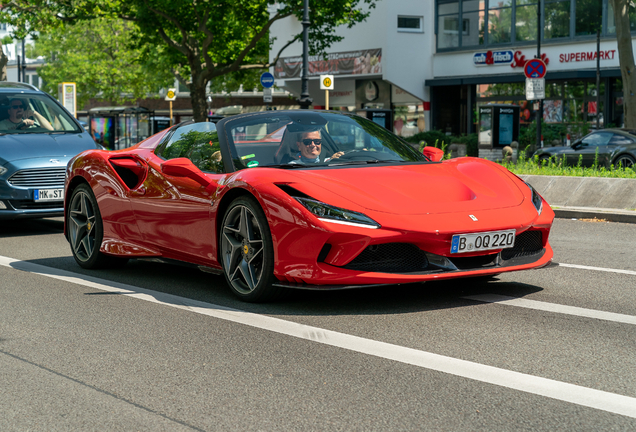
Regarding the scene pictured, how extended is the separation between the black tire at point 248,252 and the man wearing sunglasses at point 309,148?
2.03 feet

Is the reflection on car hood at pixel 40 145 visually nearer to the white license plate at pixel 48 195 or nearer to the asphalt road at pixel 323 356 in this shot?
the white license plate at pixel 48 195

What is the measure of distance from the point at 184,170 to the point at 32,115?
20.1 feet

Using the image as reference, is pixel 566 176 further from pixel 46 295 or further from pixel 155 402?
pixel 155 402

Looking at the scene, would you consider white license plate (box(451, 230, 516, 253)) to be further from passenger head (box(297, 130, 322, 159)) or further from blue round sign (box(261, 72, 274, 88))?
blue round sign (box(261, 72, 274, 88))

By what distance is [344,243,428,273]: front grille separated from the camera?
516 cm

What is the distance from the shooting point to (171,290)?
6.39m

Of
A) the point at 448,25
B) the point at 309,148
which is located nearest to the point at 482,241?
the point at 309,148

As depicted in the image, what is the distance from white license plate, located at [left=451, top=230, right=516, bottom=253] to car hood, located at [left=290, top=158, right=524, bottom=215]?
0.66 feet

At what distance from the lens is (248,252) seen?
5.62m

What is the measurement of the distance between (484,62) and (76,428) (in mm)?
36002

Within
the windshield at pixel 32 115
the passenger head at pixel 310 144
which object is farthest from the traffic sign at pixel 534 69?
the passenger head at pixel 310 144

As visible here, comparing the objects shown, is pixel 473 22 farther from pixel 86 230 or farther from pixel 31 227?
pixel 86 230

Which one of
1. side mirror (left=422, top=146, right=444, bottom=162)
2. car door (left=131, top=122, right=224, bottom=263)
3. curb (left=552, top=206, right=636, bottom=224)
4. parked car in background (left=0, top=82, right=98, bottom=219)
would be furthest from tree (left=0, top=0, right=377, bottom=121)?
side mirror (left=422, top=146, right=444, bottom=162)

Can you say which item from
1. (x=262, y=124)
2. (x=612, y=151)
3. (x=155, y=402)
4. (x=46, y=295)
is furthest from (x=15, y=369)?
(x=612, y=151)
